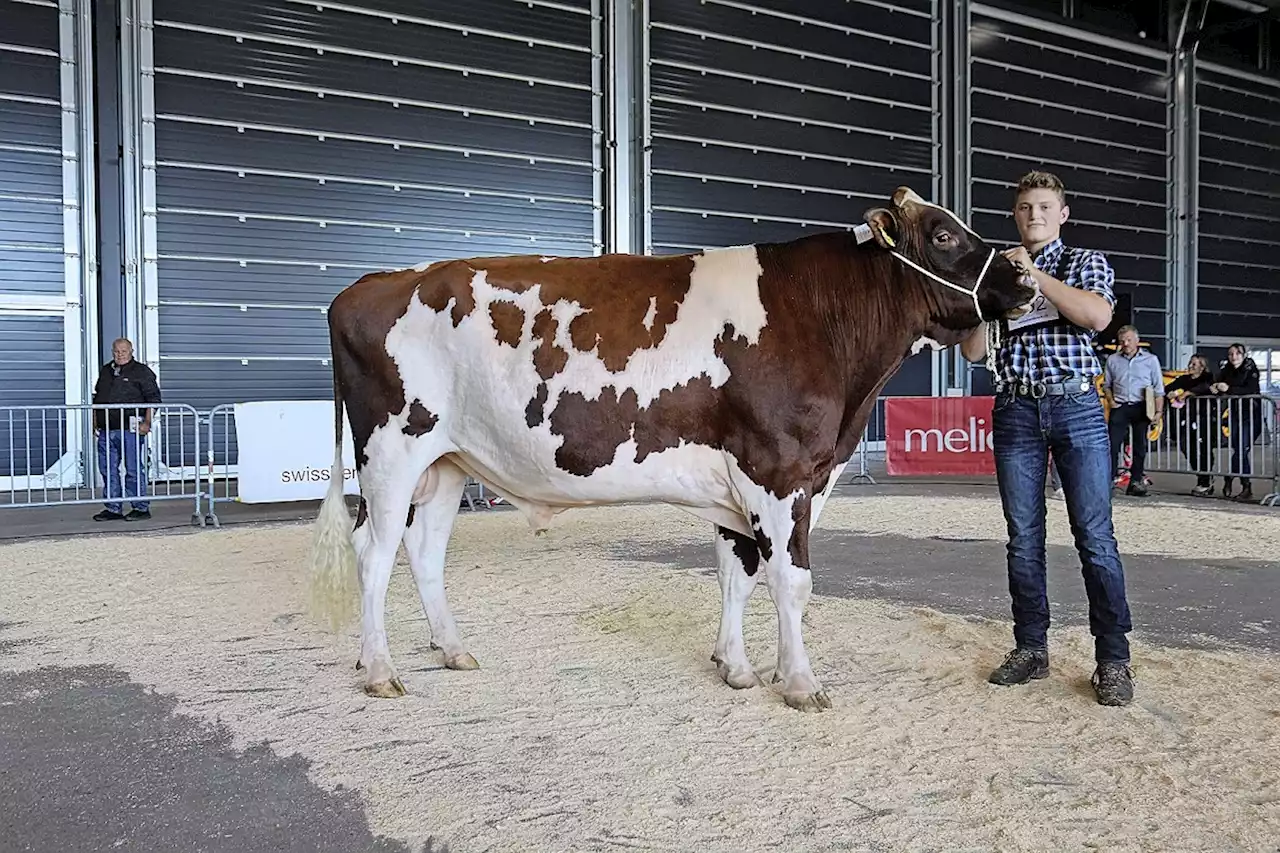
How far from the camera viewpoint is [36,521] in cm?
963

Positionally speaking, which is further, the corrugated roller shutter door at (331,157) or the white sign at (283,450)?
the corrugated roller shutter door at (331,157)

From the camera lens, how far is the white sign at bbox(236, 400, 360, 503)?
981 cm

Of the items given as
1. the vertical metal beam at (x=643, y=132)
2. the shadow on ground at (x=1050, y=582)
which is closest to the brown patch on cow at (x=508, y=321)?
the shadow on ground at (x=1050, y=582)

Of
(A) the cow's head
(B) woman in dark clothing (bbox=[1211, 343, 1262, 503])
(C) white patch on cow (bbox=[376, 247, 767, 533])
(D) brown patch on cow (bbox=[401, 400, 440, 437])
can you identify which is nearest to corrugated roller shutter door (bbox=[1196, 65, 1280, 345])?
(B) woman in dark clothing (bbox=[1211, 343, 1262, 503])

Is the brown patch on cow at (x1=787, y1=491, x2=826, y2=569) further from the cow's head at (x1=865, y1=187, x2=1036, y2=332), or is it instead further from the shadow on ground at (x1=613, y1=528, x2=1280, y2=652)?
the shadow on ground at (x1=613, y1=528, x2=1280, y2=652)

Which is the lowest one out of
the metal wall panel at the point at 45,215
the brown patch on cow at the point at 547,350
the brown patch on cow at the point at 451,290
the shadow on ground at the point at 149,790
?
the shadow on ground at the point at 149,790

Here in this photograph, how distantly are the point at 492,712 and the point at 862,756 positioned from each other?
4.43 feet

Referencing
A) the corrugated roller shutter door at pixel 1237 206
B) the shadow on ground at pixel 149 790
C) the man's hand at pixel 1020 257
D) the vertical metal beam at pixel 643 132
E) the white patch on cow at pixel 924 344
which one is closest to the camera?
the shadow on ground at pixel 149 790

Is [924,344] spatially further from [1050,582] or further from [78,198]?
[78,198]

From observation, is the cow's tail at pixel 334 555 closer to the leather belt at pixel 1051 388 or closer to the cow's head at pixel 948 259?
the cow's head at pixel 948 259

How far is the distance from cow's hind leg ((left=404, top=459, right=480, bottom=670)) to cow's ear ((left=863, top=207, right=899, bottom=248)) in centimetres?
205

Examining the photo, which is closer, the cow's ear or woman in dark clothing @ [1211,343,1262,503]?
the cow's ear

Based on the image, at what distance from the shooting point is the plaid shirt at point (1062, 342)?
3.60m

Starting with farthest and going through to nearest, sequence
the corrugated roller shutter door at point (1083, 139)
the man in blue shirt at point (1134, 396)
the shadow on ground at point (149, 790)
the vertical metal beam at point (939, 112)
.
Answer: the corrugated roller shutter door at point (1083, 139) → the vertical metal beam at point (939, 112) → the man in blue shirt at point (1134, 396) → the shadow on ground at point (149, 790)
